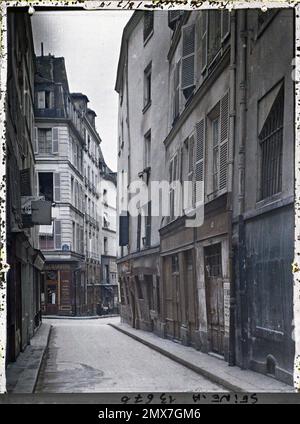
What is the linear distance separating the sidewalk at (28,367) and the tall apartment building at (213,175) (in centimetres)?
64

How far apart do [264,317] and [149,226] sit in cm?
89

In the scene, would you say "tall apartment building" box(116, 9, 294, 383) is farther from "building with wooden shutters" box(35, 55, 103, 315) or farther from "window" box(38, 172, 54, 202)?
"window" box(38, 172, 54, 202)

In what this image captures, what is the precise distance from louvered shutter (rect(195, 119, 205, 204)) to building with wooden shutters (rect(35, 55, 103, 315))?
1.98 feet

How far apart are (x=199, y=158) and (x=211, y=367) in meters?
1.23

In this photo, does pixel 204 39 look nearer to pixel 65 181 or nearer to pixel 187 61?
pixel 187 61

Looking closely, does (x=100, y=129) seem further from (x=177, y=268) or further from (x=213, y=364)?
(x=213, y=364)

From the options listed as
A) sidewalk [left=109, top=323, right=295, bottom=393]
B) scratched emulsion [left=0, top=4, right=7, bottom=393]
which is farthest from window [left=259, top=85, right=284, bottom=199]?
scratched emulsion [left=0, top=4, right=7, bottom=393]

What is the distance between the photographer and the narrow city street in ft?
11.7

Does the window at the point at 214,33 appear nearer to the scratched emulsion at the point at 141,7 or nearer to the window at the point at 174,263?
the scratched emulsion at the point at 141,7

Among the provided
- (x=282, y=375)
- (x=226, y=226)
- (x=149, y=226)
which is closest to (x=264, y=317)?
(x=282, y=375)

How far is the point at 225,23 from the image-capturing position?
3762 millimetres

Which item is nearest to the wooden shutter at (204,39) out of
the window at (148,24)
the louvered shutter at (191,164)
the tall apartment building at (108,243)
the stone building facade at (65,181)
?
the window at (148,24)

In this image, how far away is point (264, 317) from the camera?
3.73 m

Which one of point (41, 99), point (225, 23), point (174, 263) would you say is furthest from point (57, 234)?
point (225, 23)
